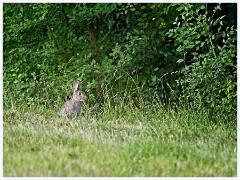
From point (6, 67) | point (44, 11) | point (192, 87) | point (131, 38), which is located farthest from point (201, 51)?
point (6, 67)

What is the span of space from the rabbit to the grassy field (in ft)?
0.39

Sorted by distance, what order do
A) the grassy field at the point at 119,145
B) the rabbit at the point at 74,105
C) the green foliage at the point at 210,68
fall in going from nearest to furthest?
the grassy field at the point at 119,145 < the rabbit at the point at 74,105 < the green foliage at the point at 210,68

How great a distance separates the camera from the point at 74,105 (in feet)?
25.7

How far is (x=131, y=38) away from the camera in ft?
31.9

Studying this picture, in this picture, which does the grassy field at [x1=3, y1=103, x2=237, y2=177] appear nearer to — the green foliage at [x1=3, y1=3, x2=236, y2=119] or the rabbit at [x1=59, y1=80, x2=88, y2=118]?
the rabbit at [x1=59, y1=80, x2=88, y2=118]

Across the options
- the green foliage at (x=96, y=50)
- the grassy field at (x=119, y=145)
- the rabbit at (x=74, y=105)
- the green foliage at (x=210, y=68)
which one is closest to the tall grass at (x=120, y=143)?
the grassy field at (x=119, y=145)

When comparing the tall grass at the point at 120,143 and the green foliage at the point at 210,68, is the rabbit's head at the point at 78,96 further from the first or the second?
the green foliage at the point at 210,68

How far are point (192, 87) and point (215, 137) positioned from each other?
6.67 ft

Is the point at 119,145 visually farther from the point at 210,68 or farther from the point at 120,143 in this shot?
the point at 210,68

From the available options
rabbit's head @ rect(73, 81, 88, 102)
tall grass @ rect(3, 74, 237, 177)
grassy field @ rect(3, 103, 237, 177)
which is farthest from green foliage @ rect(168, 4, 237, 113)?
rabbit's head @ rect(73, 81, 88, 102)

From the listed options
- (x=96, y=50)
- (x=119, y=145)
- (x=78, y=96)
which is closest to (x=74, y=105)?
(x=78, y=96)

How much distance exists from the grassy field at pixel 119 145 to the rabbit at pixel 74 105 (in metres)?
0.12

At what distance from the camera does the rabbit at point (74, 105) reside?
25.2 ft

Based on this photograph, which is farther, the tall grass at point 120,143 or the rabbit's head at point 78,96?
the rabbit's head at point 78,96
